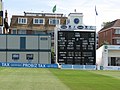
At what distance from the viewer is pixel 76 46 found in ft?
265

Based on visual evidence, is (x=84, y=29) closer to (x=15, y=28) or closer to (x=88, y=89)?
(x=15, y=28)

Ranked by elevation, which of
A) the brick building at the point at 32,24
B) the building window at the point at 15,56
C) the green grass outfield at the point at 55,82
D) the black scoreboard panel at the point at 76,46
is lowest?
the green grass outfield at the point at 55,82

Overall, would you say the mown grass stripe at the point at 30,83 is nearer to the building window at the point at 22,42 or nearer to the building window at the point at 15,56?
the building window at the point at 15,56

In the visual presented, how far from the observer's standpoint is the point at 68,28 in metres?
82.2

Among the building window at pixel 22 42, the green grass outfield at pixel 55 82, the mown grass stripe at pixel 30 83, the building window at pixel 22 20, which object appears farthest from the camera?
the building window at pixel 22 20

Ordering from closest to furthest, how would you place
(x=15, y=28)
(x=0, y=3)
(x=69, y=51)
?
(x=69, y=51)
(x=0, y=3)
(x=15, y=28)

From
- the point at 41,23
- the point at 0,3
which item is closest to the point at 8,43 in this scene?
the point at 0,3

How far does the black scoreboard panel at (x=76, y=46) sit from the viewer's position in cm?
8038

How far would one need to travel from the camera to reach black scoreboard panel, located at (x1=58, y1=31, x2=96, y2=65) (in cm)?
8038

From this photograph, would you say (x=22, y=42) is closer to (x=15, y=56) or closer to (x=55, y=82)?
(x=15, y=56)

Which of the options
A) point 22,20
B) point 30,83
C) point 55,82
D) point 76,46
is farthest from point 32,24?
point 30,83

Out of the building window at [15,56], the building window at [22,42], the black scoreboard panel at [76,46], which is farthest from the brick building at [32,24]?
the black scoreboard panel at [76,46]

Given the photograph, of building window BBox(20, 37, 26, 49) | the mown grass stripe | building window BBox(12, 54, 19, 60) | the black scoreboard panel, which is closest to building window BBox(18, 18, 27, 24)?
building window BBox(20, 37, 26, 49)

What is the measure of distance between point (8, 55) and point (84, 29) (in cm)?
2111
